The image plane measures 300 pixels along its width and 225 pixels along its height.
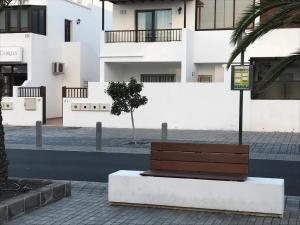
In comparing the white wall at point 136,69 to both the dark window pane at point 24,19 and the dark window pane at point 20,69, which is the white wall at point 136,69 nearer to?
the dark window pane at point 20,69

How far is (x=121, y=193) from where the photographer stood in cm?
773

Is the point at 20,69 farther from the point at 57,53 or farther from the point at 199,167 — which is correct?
the point at 199,167

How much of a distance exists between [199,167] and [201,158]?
0.14 meters

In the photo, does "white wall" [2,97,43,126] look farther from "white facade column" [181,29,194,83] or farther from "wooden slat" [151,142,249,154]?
"wooden slat" [151,142,249,154]

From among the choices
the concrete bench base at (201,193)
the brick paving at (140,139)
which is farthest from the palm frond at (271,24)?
the brick paving at (140,139)

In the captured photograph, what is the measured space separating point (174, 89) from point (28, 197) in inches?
642

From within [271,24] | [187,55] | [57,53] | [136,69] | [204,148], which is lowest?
[204,148]

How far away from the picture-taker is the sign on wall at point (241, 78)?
1287 centimetres

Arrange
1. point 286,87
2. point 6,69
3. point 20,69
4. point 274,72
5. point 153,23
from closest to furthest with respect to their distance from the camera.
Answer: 1. point 274,72
2. point 286,87
3. point 153,23
4. point 20,69
5. point 6,69

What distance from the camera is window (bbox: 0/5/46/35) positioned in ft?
94.4

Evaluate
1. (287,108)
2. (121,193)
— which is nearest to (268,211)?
(121,193)

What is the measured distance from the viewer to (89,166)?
12633 millimetres

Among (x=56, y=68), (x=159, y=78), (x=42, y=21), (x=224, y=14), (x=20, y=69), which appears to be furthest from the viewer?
(x=56, y=68)

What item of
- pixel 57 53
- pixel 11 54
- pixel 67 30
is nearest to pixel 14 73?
pixel 11 54
